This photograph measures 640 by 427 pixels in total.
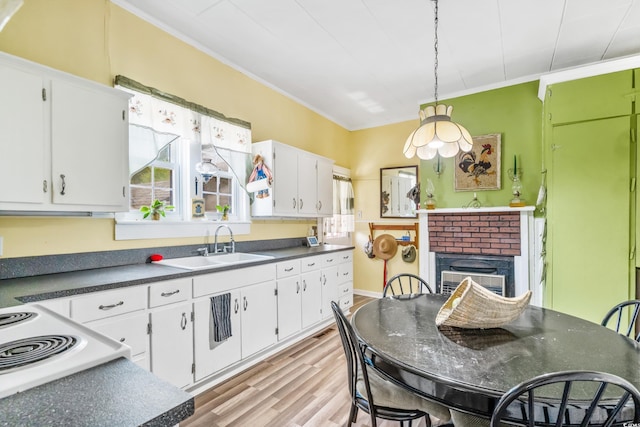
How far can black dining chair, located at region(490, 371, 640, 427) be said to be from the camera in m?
0.88

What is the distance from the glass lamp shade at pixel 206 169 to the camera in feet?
9.28

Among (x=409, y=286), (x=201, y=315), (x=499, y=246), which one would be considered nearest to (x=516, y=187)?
(x=499, y=246)

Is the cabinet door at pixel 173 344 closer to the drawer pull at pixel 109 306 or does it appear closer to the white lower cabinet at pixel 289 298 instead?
the drawer pull at pixel 109 306

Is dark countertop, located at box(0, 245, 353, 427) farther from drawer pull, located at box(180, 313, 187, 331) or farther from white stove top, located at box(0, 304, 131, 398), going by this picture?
drawer pull, located at box(180, 313, 187, 331)

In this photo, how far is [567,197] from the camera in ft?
9.66

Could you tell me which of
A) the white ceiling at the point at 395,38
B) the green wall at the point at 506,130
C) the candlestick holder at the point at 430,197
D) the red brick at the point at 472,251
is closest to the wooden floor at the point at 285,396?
the red brick at the point at 472,251

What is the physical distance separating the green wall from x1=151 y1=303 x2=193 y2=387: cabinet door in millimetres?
3147

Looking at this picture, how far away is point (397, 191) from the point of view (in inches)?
191

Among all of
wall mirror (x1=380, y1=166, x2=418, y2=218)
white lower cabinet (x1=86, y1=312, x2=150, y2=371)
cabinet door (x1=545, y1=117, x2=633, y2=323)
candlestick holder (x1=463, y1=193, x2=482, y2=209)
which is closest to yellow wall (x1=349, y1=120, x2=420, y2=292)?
wall mirror (x1=380, y1=166, x2=418, y2=218)

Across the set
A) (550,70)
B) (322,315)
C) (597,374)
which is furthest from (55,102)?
(550,70)

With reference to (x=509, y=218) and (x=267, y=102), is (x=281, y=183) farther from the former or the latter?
(x=509, y=218)

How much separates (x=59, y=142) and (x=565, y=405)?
2537 millimetres

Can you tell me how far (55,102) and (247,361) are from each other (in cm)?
220

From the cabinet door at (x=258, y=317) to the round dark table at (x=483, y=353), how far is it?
3.93 ft
